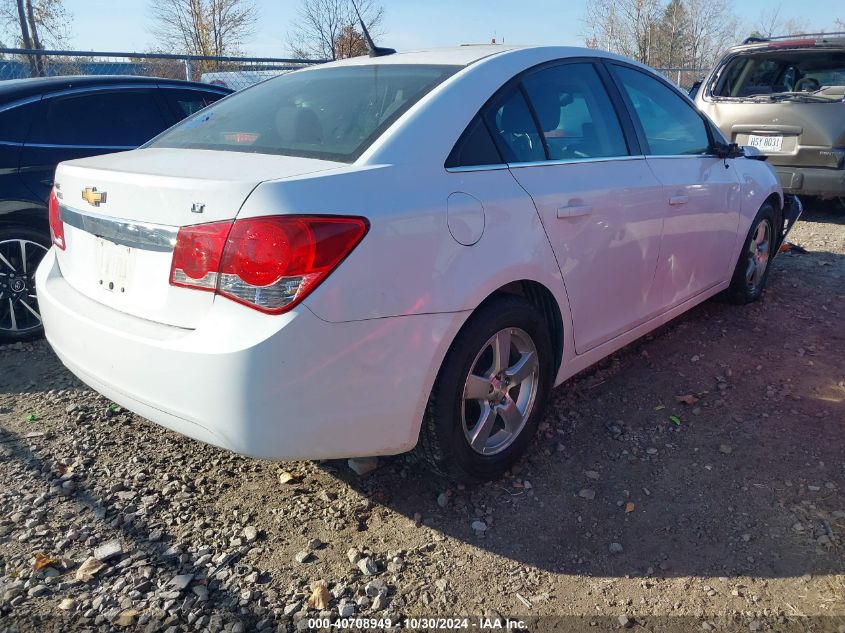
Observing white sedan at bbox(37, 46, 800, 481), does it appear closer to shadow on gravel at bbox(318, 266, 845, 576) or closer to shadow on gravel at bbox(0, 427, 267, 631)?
shadow on gravel at bbox(318, 266, 845, 576)

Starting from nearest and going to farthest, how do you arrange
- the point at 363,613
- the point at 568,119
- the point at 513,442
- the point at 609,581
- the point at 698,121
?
1. the point at 363,613
2. the point at 609,581
3. the point at 513,442
4. the point at 568,119
5. the point at 698,121

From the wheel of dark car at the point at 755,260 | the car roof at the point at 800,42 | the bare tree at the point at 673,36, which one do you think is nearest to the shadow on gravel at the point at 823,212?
the car roof at the point at 800,42

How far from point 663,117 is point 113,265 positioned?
9.79 ft

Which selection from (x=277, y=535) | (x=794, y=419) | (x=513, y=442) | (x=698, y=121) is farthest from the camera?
(x=698, y=121)

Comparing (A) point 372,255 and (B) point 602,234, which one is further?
(B) point 602,234

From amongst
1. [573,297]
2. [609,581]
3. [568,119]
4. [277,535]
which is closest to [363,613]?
[277,535]

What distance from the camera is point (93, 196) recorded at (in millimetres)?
2562

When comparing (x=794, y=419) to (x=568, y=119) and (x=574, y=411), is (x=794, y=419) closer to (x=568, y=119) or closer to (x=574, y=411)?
(x=574, y=411)

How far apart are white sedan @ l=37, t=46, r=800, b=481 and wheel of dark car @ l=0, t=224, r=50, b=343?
1.53m

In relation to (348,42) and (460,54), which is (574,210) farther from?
(348,42)

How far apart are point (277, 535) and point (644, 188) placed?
2318 mm

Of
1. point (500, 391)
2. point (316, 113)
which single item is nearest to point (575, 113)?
point (316, 113)

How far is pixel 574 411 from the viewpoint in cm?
357

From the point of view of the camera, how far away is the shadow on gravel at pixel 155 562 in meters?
2.24
